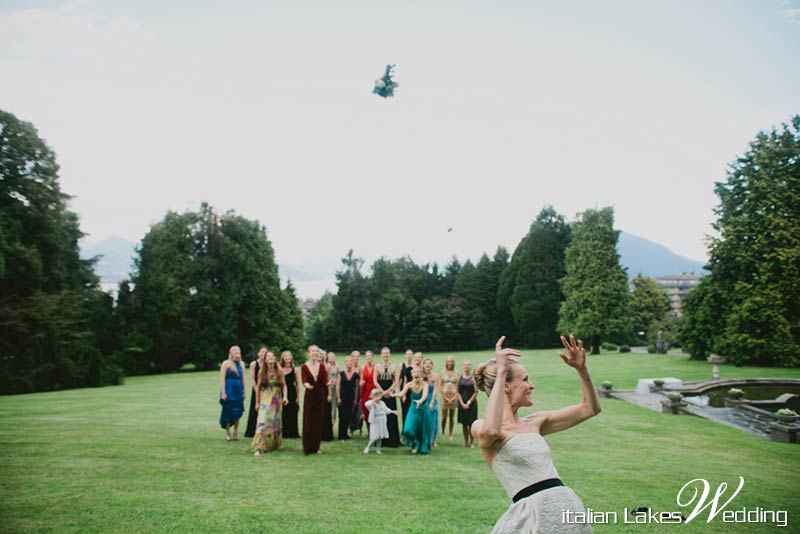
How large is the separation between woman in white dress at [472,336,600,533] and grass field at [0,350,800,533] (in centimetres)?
398

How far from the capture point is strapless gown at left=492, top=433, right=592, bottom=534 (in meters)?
2.81

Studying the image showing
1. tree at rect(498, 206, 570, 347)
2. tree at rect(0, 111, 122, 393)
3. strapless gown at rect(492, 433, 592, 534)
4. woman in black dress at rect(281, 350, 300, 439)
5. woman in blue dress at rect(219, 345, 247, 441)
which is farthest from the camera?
tree at rect(498, 206, 570, 347)

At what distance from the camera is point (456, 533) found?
6.30m

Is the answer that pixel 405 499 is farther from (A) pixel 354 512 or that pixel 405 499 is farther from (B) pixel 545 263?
(B) pixel 545 263

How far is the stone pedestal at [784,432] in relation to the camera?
12398 mm

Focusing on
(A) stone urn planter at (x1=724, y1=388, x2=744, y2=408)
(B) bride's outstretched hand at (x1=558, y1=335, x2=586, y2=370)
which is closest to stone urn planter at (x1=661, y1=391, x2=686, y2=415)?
(A) stone urn planter at (x1=724, y1=388, x2=744, y2=408)

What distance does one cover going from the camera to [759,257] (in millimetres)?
20938

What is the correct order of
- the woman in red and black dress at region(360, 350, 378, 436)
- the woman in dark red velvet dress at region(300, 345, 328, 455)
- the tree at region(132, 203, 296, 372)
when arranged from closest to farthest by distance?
the woman in dark red velvet dress at region(300, 345, 328, 455)
the woman in red and black dress at region(360, 350, 378, 436)
the tree at region(132, 203, 296, 372)

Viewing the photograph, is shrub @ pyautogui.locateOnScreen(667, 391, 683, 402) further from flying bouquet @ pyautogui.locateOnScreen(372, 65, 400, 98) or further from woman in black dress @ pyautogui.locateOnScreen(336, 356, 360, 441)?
flying bouquet @ pyautogui.locateOnScreen(372, 65, 400, 98)

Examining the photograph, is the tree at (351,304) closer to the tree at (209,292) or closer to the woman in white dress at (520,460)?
the tree at (209,292)

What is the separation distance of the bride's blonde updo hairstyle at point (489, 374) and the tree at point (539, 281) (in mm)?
57727

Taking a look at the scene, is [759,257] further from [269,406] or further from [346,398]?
[269,406]

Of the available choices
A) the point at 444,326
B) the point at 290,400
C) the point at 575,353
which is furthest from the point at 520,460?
the point at 444,326

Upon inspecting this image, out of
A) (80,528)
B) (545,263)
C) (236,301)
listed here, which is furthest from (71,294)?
(545,263)
